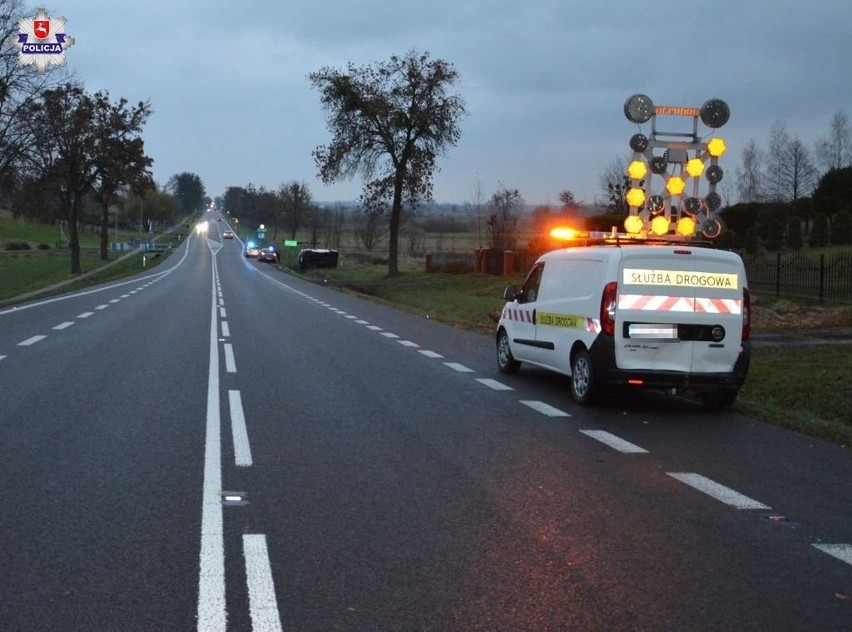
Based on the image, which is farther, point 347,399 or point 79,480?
point 347,399

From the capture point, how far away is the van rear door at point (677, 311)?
1101cm


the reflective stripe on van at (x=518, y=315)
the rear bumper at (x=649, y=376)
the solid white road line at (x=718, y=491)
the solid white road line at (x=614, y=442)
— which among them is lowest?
the solid white road line at (x=614, y=442)

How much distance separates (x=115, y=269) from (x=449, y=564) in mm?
66724

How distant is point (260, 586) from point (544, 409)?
21.4 feet

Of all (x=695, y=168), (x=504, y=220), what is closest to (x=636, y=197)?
(x=695, y=168)

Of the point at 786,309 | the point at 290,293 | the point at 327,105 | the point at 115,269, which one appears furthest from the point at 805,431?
the point at 115,269

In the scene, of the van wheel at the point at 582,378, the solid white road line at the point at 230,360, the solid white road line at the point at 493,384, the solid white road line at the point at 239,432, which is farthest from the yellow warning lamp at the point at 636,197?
the solid white road line at the point at 239,432

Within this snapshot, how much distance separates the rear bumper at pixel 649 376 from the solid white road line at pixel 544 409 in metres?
0.57

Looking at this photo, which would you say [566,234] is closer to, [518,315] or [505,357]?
[518,315]

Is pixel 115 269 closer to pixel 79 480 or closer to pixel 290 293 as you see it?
pixel 290 293

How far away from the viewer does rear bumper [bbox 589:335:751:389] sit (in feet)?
A: 35.9

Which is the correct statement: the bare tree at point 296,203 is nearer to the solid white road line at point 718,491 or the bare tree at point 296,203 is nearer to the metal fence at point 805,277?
the metal fence at point 805,277

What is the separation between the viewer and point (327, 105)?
55219 mm

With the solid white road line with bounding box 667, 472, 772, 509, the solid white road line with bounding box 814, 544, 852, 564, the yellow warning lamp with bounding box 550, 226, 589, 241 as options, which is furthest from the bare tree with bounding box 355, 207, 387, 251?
the solid white road line with bounding box 814, 544, 852, 564
